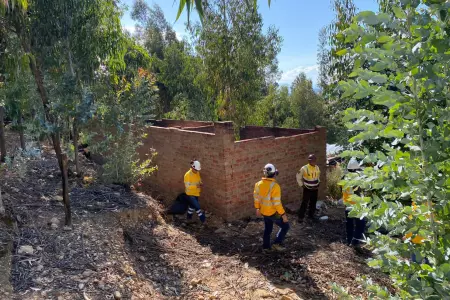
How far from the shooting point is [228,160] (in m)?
8.16

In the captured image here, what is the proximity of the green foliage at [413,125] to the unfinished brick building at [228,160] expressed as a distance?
6.18 m

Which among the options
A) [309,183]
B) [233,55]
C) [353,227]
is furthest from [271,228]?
[233,55]

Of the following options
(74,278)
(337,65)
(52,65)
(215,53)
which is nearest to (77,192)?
(52,65)

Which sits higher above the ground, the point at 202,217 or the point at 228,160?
the point at 228,160

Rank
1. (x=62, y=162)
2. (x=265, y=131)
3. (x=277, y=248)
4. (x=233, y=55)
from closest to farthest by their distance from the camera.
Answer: (x=62, y=162) < (x=277, y=248) < (x=265, y=131) < (x=233, y=55)

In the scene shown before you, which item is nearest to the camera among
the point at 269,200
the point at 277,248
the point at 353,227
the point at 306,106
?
the point at 269,200

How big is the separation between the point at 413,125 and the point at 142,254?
5332mm

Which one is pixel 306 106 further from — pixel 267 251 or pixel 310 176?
pixel 267 251

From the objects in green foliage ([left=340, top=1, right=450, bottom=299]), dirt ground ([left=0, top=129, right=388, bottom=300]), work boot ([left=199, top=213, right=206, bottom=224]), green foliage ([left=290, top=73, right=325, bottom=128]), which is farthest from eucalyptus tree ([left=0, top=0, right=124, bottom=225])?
green foliage ([left=290, top=73, right=325, bottom=128])

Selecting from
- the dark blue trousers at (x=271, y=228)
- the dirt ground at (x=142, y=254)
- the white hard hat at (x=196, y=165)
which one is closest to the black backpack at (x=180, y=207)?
the dirt ground at (x=142, y=254)

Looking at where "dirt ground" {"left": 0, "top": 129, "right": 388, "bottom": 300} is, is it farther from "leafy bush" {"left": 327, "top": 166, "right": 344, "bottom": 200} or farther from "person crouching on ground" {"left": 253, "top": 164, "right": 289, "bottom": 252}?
"leafy bush" {"left": 327, "top": 166, "right": 344, "bottom": 200}

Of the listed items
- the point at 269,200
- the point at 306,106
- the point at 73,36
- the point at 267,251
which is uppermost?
the point at 73,36

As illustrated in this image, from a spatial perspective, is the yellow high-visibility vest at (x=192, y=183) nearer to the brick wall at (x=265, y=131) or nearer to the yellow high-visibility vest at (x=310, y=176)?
the yellow high-visibility vest at (x=310, y=176)

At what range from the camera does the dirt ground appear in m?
4.60
